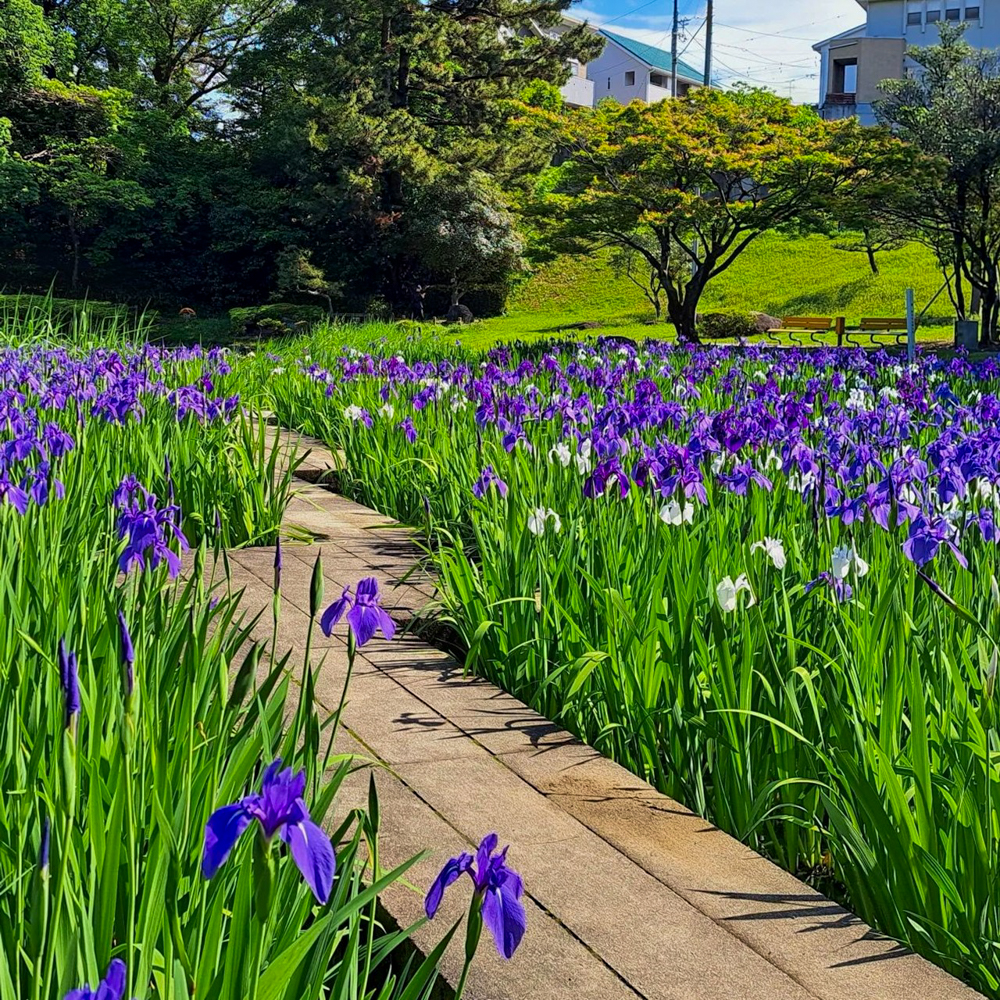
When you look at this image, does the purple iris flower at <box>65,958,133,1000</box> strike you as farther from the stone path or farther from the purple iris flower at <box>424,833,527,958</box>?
the stone path

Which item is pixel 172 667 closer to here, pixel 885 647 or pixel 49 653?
pixel 49 653

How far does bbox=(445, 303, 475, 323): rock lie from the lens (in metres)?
26.7

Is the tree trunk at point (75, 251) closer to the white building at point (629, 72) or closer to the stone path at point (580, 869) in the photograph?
the stone path at point (580, 869)

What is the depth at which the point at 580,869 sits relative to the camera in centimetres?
176

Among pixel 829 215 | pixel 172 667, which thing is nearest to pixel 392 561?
pixel 172 667

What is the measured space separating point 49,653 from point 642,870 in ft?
3.55

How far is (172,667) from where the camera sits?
2061mm

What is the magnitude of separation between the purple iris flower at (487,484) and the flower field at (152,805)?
0.95 meters

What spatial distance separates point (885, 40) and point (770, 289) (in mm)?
18241

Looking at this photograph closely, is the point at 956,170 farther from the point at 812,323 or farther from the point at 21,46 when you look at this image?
the point at 21,46

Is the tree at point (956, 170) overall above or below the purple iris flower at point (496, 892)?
above

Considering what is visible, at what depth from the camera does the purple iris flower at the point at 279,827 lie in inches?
36.2

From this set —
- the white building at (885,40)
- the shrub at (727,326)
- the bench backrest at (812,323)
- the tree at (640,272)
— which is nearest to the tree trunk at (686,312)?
the bench backrest at (812,323)

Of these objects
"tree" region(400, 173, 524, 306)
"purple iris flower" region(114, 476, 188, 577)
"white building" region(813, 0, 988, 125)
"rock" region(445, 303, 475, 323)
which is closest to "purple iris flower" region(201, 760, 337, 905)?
"purple iris flower" region(114, 476, 188, 577)
